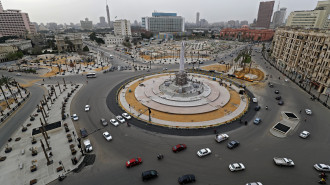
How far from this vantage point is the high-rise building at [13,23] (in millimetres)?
181350

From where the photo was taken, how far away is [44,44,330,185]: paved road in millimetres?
26266

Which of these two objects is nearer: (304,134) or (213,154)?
(213,154)

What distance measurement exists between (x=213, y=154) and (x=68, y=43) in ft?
529

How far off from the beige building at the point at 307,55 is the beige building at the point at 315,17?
297 ft

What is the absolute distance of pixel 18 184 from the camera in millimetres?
25750

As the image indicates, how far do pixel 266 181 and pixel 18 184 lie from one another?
40286 mm

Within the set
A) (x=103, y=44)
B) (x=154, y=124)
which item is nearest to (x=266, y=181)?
(x=154, y=124)

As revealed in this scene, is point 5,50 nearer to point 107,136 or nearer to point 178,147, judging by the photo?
point 107,136

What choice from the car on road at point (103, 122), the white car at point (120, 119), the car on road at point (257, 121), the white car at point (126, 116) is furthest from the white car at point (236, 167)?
the car on road at point (103, 122)

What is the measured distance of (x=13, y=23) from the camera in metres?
188

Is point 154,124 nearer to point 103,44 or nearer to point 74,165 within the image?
point 74,165

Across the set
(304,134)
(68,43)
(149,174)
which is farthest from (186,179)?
(68,43)

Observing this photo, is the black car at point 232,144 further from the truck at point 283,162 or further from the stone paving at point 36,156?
the stone paving at point 36,156

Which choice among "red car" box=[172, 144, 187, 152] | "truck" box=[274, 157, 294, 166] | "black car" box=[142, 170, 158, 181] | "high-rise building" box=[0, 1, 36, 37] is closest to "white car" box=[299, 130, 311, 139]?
"truck" box=[274, 157, 294, 166]
